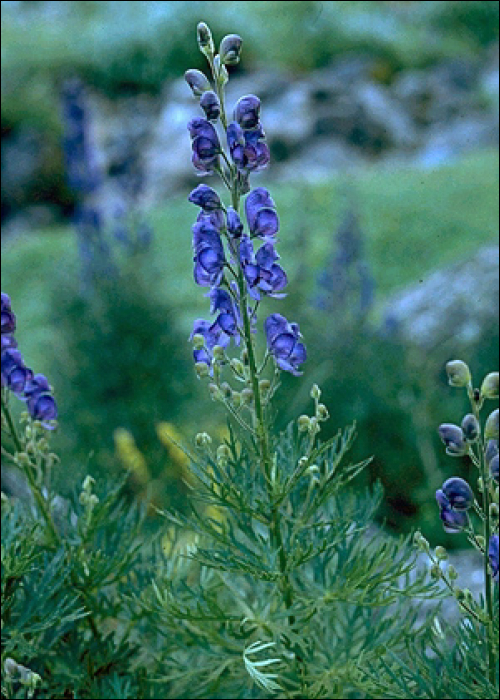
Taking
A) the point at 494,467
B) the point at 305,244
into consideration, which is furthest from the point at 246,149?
the point at 305,244

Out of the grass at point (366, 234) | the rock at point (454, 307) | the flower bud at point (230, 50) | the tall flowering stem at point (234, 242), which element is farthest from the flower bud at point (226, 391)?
the grass at point (366, 234)

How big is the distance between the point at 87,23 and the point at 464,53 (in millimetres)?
3081

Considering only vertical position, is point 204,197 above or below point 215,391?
above

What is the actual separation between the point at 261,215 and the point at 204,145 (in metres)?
0.10

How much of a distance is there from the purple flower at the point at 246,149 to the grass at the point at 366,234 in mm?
2495

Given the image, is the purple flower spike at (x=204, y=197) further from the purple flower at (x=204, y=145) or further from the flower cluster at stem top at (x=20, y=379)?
the flower cluster at stem top at (x=20, y=379)

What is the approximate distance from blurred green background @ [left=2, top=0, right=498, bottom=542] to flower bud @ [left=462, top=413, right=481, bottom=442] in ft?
1.19

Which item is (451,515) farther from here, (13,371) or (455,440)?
(13,371)

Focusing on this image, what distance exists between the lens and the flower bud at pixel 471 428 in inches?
38.5

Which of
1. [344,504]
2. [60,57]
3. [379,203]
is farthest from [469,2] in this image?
[344,504]

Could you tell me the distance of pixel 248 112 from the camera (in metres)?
1.03

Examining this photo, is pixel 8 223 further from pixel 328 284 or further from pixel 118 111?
Answer: pixel 328 284

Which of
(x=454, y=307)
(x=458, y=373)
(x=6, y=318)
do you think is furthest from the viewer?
(x=454, y=307)

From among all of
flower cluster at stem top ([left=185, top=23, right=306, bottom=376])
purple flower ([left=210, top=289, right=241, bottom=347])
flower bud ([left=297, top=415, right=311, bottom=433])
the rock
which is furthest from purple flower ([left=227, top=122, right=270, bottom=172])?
the rock
